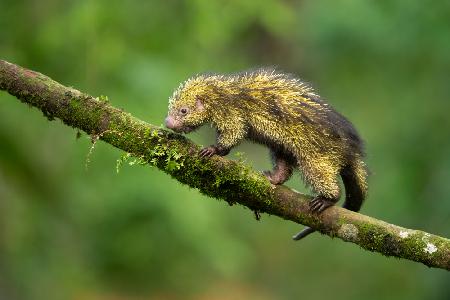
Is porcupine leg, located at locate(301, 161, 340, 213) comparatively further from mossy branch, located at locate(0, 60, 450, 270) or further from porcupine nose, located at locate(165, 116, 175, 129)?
porcupine nose, located at locate(165, 116, 175, 129)

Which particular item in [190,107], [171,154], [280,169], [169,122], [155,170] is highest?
[155,170]

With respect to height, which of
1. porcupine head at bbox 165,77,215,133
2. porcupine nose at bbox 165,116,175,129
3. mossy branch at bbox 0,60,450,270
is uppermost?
porcupine head at bbox 165,77,215,133

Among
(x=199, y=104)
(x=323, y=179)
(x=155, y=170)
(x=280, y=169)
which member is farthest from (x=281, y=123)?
(x=155, y=170)

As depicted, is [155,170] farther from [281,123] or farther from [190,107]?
[281,123]

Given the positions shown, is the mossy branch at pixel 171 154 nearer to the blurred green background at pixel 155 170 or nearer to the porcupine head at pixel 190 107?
the porcupine head at pixel 190 107

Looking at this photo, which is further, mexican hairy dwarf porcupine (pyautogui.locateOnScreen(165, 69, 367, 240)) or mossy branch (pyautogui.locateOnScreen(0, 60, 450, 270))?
mexican hairy dwarf porcupine (pyautogui.locateOnScreen(165, 69, 367, 240))

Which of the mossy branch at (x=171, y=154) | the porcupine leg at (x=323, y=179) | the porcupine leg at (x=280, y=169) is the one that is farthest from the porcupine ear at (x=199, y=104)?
the porcupine leg at (x=323, y=179)

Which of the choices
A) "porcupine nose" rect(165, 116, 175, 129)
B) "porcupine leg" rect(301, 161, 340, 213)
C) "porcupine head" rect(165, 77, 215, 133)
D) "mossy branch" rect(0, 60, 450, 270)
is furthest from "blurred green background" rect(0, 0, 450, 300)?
"mossy branch" rect(0, 60, 450, 270)
